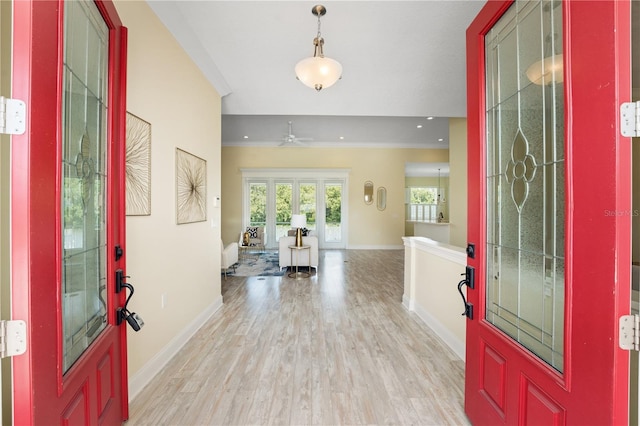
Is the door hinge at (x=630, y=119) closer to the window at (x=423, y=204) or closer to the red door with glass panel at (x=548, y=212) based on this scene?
the red door with glass panel at (x=548, y=212)

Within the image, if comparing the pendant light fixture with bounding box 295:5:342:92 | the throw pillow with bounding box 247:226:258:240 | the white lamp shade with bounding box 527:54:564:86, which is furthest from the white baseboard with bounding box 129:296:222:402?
the throw pillow with bounding box 247:226:258:240

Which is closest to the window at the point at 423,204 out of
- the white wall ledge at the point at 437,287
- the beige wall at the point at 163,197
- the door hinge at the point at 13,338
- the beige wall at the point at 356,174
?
the beige wall at the point at 356,174

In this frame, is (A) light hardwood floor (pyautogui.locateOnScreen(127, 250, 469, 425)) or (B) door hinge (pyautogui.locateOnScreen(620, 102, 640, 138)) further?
(A) light hardwood floor (pyautogui.locateOnScreen(127, 250, 469, 425))

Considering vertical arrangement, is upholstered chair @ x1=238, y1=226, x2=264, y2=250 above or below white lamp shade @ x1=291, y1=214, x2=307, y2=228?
below

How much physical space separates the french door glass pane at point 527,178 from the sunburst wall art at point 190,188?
8.25ft

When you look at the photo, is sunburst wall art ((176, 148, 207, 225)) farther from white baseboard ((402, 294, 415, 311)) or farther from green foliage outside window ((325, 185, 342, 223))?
green foliage outside window ((325, 185, 342, 223))

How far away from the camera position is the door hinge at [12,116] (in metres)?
0.75

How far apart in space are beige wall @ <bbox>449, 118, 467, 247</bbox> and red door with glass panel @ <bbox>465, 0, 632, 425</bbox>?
387 centimetres

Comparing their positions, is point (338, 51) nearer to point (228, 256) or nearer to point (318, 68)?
point (318, 68)

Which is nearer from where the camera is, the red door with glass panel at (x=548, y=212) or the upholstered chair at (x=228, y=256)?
the red door with glass panel at (x=548, y=212)

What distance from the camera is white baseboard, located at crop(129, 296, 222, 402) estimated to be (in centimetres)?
193

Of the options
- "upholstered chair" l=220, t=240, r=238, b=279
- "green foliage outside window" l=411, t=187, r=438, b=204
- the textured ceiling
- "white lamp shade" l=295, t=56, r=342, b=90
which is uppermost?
the textured ceiling

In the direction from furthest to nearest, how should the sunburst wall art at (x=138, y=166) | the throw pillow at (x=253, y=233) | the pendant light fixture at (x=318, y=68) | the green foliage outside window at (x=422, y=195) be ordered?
the green foliage outside window at (x=422, y=195) < the throw pillow at (x=253, y=233) < the pendant light fixture at (x=318, y=68) < the sunburst wall art at (x=138, y=166)

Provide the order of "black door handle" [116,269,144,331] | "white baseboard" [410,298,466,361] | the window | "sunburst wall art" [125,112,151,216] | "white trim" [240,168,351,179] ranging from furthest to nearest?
the window < "white trim" [240,168,351,179] < "white baseboard" [410,298,466,361] < "sunburst wall art" [125,112,151,216] < "black door handle" [116,269,144,331]
